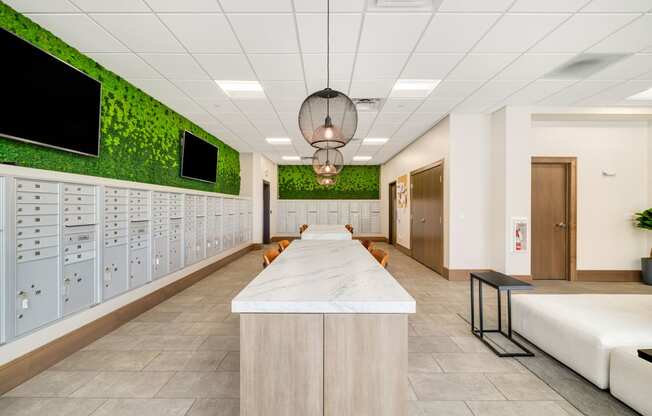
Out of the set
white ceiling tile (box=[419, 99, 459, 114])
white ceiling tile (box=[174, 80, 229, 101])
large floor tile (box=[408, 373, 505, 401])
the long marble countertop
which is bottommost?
large floor tile (box=[408, 373, 505, 401])

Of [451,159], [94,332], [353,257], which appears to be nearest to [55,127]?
[94,332]

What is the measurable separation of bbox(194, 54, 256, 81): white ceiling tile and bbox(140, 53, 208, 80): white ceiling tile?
0.12m

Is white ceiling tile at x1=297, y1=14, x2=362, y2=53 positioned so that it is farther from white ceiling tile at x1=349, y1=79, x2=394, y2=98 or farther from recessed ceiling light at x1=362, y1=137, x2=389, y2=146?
recessed ceiling light at x1=362, y1=137, x2=389, y2=146

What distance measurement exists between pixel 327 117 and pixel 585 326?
2.53 metres

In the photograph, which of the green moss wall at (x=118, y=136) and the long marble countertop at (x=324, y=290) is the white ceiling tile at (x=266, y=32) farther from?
the long marble countertop at (x=324, y=290)

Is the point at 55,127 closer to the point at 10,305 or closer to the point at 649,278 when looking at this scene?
the point at 10,305

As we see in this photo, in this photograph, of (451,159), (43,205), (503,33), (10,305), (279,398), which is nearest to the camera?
(279,398)

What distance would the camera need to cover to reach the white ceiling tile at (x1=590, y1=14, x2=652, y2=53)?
2722 mm

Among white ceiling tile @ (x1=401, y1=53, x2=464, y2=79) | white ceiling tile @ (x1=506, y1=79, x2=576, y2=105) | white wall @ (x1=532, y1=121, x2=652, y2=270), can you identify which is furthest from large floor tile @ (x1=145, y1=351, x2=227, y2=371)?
white wall @ (x1=532, y1=121, x2=652, y2=270)

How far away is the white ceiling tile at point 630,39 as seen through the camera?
2722 mm

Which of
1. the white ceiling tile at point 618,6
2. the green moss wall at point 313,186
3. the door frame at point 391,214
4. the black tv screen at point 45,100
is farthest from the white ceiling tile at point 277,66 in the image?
the green moss wall at point 313,186

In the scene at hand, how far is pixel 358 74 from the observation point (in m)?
3.68

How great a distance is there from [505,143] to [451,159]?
86cm

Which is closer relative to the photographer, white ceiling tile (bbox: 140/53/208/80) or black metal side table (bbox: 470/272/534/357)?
black metal side table (bbox: 470/272/534/357)
